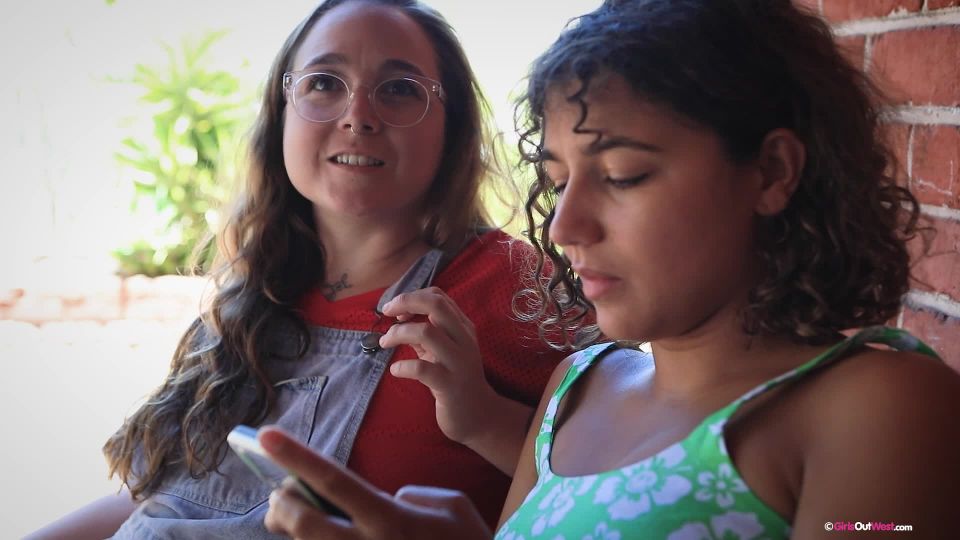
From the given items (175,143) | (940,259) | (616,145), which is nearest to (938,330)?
(940,259)

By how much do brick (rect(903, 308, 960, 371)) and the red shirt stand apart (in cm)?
54

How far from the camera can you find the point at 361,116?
1598mm

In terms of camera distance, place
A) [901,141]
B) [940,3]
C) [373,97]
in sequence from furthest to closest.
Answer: [373,97] → [901,141] → [940,3]

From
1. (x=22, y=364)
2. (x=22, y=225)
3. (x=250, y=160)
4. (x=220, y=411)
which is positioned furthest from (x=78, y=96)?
(x=220, y=411)

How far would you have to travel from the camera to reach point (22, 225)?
147 inches

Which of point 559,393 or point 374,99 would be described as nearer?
point 559,393

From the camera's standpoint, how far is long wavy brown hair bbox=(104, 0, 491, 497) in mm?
1616

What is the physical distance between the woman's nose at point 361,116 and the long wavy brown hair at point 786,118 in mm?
651

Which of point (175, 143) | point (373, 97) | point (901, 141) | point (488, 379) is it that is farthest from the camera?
point (175, 143)

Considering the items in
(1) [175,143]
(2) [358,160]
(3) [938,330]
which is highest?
(2) [358,160]

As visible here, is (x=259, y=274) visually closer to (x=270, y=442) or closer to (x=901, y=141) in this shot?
(x=270, y=442)

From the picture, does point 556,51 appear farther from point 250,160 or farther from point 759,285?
point 250,160

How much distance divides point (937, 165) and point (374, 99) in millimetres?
904

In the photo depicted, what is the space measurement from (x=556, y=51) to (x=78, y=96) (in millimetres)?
3310
